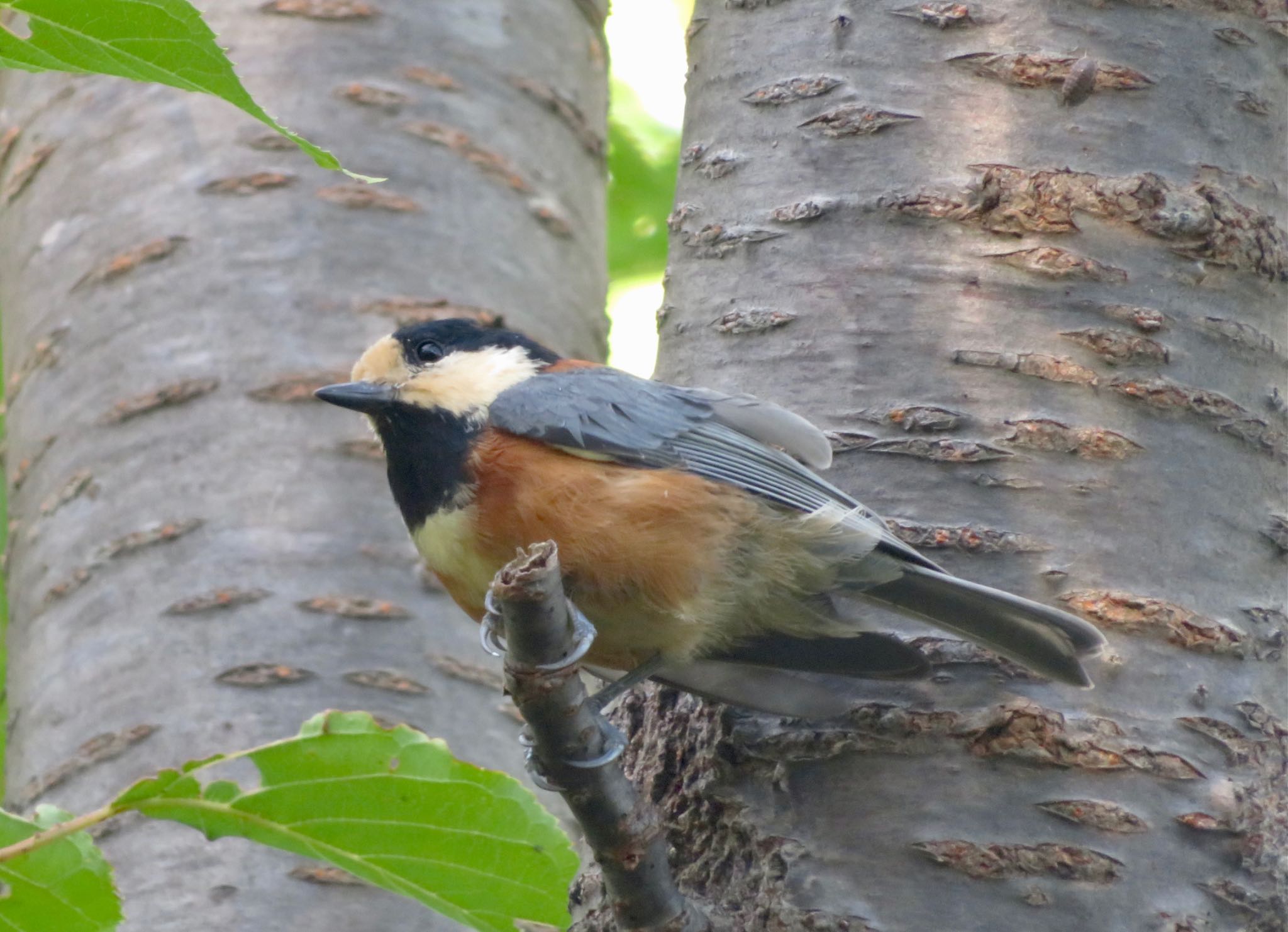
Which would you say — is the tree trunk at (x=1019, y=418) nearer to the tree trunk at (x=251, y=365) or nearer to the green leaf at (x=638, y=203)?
the tree trunk at (x=251, y=365)

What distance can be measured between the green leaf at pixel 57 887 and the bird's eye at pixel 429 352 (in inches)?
58.8

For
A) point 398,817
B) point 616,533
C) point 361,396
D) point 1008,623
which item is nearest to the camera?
point 398,817

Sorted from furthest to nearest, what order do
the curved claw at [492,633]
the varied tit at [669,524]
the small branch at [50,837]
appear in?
1. the varied tit at [669,524]
2. the curved claw at [492,633]
3. the small branch at [50,837]

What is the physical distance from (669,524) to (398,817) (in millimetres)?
945

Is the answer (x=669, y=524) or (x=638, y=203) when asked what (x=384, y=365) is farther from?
(x=638, y=203)

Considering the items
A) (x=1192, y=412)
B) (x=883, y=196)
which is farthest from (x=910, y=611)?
(x=883, y=196)

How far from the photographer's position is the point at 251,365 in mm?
3332

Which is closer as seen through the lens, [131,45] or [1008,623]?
[131,45]

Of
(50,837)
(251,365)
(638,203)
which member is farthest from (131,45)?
(638,203)

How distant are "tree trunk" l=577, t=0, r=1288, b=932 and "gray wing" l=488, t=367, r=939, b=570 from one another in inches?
3.3

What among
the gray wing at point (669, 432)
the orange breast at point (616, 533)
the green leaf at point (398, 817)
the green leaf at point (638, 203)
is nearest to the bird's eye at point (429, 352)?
the gray wing at point (669, 432)

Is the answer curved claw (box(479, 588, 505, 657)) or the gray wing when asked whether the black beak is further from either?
curved claw (box(479, 588, 505, 657))

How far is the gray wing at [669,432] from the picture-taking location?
2688 mm

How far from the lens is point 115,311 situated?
11.4 feet
